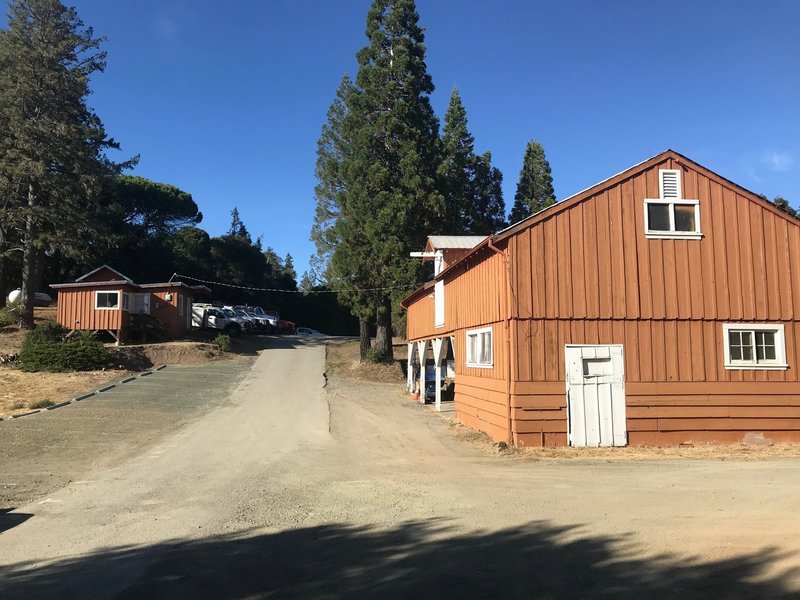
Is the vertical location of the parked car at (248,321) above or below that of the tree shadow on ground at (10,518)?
above

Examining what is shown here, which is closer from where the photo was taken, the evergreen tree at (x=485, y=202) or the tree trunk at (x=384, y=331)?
the tree trunk at (x=384, y=331)

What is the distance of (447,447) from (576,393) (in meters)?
2.89

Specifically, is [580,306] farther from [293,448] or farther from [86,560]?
[86,560]

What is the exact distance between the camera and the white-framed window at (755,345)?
42.7 ft

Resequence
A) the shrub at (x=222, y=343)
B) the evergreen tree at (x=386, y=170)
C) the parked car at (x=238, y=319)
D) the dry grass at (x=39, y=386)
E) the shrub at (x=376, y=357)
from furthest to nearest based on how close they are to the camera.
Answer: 1. the parked car at (x=238, y=319)
2. the shrub at (x=222, y=343)
3. the shrub at (x=376, y=357)
4. the evergreen tree at (x=386, y=170)
5. the dry grass at (x=39, y=386)

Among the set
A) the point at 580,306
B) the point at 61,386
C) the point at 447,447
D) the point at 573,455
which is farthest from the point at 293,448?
the point at 61,386

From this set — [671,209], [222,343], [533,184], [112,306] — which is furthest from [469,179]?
[671,209]

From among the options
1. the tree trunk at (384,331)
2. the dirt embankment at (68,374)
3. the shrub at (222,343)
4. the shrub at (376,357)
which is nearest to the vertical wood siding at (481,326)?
the tree trunk at (384,331)

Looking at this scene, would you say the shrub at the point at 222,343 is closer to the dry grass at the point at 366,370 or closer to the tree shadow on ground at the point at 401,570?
the dry grass at the point at 366,370

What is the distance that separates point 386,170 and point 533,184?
42.3 feet

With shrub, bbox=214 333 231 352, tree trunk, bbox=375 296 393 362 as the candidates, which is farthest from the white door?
shrub, bbox=214 333 231 352

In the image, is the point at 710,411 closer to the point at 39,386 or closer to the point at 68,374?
the point at 39,386

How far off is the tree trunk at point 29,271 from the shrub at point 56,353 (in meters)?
4.31

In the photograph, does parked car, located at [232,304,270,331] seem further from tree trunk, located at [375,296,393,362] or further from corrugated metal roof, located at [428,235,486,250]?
corrugated metal roof, located at [428,235,486,250]
